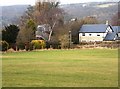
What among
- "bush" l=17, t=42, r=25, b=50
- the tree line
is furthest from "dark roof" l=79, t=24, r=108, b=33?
"bush" l=17, t=42, r=25, b=50

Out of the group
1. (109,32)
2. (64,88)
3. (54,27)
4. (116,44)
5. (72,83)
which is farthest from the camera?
(109,32)

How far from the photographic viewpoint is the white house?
229 ft

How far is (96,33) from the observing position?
71.0 metres

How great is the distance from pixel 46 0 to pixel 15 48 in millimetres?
26895

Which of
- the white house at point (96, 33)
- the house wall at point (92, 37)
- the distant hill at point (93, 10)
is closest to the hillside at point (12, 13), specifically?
the distant hill at point (93, 10)

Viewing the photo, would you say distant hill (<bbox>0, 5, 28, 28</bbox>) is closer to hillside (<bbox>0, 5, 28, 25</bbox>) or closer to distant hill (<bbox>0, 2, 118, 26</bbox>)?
hillside (<bbox>0, 5, 28, 25</bbox>)

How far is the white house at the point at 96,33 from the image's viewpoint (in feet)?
229

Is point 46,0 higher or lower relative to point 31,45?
higher

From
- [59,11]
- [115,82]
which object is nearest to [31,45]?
[59,11]

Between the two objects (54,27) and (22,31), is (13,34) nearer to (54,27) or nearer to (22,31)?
(22,31)

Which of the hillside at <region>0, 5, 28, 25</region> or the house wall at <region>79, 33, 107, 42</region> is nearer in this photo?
the hillside at <region>0, 5, 28, 25</region>

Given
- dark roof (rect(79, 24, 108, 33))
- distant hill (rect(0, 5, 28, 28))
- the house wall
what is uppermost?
distant hill (rect(0, 5, 28, 28))

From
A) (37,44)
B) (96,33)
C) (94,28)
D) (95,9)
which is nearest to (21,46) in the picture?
(37,44)

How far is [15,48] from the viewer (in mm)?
40500
